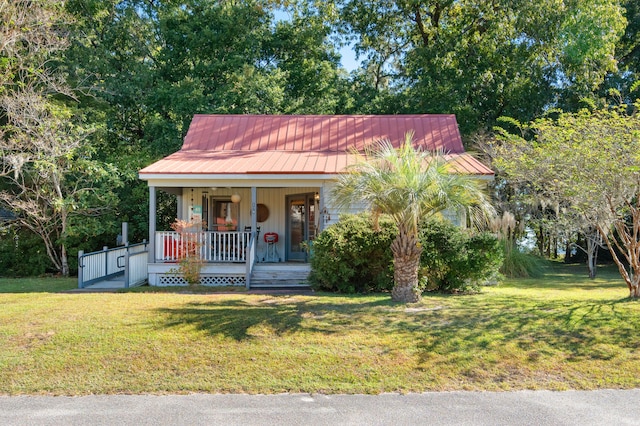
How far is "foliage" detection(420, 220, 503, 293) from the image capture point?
10.9m

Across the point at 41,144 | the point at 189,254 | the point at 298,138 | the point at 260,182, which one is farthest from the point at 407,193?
the point at 41,144

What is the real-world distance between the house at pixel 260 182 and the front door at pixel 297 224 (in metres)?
Answer: 0.03

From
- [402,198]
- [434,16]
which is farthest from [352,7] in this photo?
[402,198]

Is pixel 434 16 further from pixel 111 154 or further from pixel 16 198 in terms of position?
pixel 16 198

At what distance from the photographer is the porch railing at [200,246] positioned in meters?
12.9

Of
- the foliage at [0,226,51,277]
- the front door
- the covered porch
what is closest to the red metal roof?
the covered porch

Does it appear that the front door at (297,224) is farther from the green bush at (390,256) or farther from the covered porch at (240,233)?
the green bush at (390,256)

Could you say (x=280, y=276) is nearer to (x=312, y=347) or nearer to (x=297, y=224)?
(x=297, y=224)

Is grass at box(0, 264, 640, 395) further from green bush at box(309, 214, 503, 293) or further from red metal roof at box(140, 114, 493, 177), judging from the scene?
red metal roof at box(140, 114, 493, 177)

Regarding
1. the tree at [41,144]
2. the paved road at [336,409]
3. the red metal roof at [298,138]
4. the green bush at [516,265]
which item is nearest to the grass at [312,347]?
the paved road at [336,409]

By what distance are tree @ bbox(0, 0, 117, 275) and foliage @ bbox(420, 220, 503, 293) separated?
1059cm

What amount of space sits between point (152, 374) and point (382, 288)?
6243 millimetres

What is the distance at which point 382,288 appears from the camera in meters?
11.1

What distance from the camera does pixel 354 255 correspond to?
10961mm
